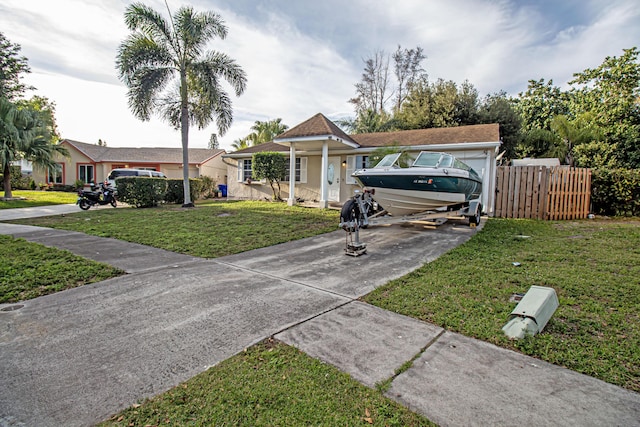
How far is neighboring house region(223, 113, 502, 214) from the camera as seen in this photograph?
38.6ft

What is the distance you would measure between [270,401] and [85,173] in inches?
1274

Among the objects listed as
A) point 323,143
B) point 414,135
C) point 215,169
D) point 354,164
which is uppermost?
point 414,135

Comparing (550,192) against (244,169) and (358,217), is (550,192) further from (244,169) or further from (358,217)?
(244,169)

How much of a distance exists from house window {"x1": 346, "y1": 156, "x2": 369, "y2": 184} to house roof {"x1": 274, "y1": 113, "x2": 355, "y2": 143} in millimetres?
1391

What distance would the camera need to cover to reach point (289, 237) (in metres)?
7.61


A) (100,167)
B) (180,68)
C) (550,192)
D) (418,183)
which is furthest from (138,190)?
(100,167)

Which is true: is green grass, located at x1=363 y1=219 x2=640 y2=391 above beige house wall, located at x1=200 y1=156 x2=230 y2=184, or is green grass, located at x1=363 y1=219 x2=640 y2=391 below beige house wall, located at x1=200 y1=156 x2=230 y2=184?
below

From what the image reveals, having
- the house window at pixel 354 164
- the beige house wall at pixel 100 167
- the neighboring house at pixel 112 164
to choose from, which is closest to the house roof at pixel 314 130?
the house window at pixel 354 164

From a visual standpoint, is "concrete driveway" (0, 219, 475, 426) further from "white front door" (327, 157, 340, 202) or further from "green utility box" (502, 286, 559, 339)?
"white front door" (327, 157, 340, 202)

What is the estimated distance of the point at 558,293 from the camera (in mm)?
3885

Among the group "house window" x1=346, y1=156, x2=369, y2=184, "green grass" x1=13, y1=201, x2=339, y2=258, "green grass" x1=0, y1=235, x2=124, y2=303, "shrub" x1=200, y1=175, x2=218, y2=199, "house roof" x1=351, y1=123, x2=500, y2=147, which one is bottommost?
"green grass" x1=0, y1=235, x2=124, y2=303

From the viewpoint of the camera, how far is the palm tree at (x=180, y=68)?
1263cm

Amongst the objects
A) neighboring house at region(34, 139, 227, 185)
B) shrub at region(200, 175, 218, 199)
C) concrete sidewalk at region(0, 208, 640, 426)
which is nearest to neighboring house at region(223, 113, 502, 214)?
shrub at region(200, 175, 218, 199)

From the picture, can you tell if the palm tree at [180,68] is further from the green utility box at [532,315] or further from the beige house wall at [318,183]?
the green utility box at [532,315]
